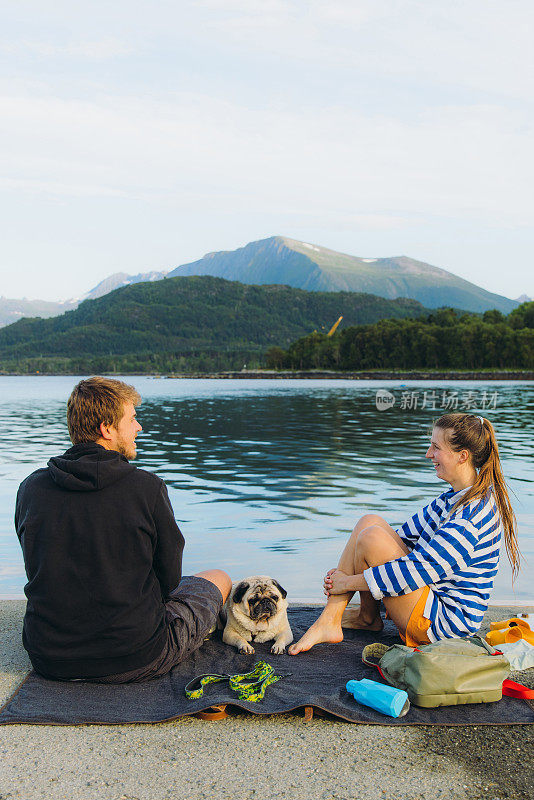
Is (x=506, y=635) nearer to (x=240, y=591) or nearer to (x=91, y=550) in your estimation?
(x=240, y=591)

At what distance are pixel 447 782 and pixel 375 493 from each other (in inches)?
469

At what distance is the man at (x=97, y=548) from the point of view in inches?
144

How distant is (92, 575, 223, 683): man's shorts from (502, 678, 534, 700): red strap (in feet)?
5.76

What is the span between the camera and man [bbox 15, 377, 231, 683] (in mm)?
3670

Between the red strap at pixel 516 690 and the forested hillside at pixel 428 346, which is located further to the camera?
the forested hillside at pixel 428 346

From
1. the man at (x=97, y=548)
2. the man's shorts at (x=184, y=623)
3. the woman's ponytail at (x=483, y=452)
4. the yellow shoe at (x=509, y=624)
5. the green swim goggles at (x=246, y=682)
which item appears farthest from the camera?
the yellow shoe at (x=509, y=624)

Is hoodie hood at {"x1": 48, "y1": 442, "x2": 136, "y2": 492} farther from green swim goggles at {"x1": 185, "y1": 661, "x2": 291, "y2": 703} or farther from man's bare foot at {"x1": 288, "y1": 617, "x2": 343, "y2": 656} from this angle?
man's bare foot at {"x1": 288, "y1": 617, "x2": 343, "y2": 656}

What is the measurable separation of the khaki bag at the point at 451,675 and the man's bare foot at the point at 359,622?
1119mm

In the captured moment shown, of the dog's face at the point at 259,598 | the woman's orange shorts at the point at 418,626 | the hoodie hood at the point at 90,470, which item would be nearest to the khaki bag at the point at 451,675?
the woman's orange shorts at the point at 418,626

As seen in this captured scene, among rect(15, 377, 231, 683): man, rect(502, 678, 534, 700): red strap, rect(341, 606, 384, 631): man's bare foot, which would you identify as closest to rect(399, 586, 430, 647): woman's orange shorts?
rect(502, 678, 534, 700): red strap

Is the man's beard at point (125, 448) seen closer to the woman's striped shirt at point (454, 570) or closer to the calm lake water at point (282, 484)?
the woman's striped shirt at point (454, 570)

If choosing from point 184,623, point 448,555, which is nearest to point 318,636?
point 184,623

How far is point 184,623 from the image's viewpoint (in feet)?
13.9

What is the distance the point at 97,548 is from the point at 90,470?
40cm
